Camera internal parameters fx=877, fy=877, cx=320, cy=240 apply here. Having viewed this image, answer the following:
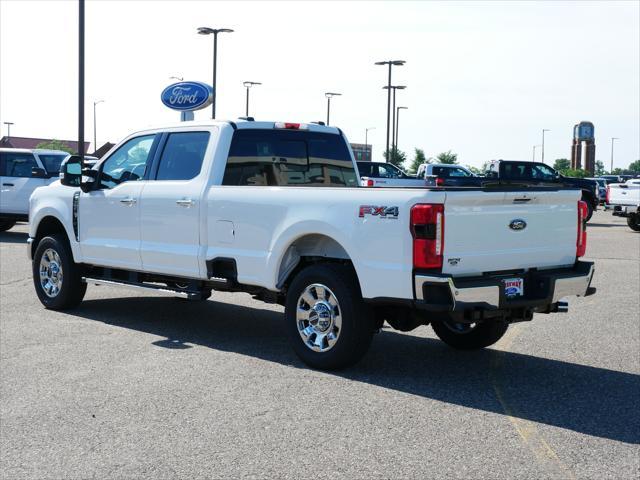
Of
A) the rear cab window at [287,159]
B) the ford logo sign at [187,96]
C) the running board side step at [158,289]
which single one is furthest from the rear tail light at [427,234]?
the ford logo sign at [187,96]

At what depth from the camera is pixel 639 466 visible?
4918 millimetres

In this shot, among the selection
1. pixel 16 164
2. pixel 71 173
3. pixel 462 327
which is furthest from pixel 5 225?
pixel 462 327

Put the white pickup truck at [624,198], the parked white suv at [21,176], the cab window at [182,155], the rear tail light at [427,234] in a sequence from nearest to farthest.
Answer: the rear tail light at [427,234] < the cab window at [182,155] < the parked white suv at [21,176] < the white pickup truck at [624,198]

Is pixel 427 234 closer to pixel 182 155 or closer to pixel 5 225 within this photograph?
pixel 182 155

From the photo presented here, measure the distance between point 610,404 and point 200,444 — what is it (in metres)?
2.98

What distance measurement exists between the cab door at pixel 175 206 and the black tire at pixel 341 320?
4.60 ft

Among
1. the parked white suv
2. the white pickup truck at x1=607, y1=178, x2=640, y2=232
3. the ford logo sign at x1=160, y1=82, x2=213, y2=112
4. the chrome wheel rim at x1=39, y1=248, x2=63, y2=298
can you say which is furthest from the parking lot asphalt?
the white pickup truck at x1=607, y1=178, x2=640, y2=232

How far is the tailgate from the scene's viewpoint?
6.55 metres

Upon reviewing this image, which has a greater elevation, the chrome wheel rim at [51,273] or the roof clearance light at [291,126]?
the roof clearance light at [291,126]

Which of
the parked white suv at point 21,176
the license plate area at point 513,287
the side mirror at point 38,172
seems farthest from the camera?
the parked white suv at point 21,176

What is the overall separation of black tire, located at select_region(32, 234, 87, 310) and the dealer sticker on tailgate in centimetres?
525

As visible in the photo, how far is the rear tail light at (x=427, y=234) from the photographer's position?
6.40 m

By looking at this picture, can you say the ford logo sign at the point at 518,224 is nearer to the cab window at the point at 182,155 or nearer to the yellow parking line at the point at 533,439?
the yellow parking line at the point at 533,439

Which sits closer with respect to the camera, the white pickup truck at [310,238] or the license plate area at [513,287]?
the white pickup truck at [310,238]
